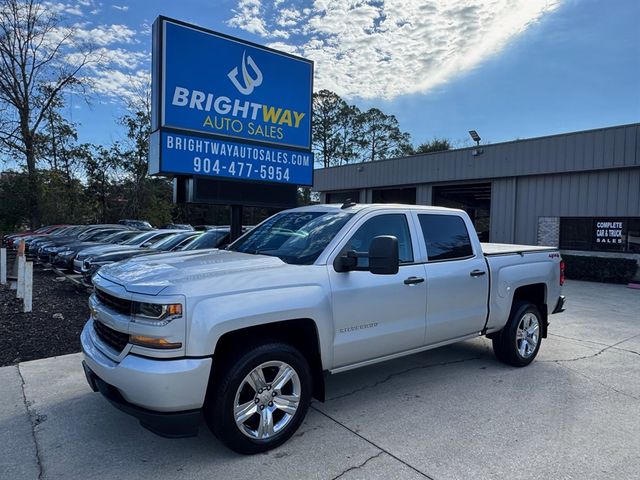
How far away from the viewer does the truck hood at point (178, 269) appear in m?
3.07

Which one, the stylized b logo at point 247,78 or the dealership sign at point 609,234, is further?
the dealership sign at point 609,234

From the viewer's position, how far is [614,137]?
1427cm

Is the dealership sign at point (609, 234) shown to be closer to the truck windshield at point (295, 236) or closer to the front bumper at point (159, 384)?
the truck windshield at point (295, 236)

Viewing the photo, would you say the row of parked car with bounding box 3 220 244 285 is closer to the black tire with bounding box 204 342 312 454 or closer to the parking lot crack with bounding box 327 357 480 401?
the parking lot crack with bounding box 327 357 480 401

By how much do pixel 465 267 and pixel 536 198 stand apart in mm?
13986

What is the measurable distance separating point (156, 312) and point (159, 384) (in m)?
0.47

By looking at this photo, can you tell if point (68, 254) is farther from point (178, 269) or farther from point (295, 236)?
point (178, 269)

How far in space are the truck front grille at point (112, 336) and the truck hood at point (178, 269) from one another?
36 cm

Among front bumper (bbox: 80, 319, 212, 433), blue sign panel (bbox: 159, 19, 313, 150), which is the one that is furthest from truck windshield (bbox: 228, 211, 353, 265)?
blue sign panel (bbox: 159, 19, 313, 150)

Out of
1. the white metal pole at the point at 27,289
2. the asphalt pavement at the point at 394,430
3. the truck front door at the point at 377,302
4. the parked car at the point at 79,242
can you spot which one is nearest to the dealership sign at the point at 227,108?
the white metal pole at the point at 27,289

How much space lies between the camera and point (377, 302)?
389 cm

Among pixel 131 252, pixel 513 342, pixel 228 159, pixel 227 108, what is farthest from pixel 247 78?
pixel 513 342

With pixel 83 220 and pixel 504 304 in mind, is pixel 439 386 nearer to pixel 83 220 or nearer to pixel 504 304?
pixel 504 304

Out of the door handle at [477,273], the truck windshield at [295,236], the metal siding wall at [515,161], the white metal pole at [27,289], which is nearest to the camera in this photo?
the truck windshield at [295,236]
